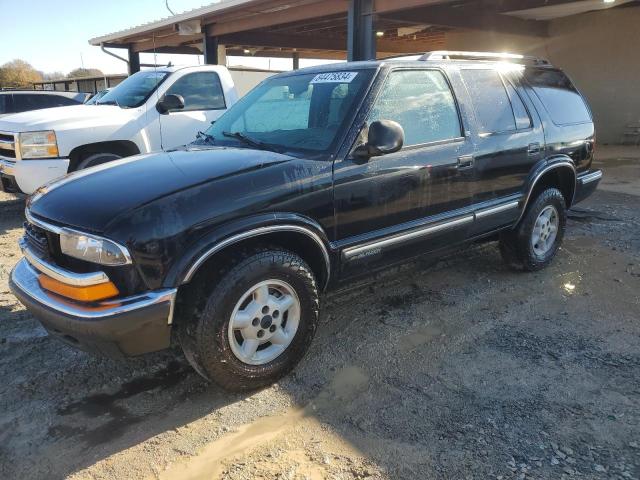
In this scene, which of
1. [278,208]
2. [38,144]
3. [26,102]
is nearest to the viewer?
[278,208]

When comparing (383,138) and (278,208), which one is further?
(383,138)

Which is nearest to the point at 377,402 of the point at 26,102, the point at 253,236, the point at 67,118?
the point at 253,236

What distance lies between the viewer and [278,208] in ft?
9.58

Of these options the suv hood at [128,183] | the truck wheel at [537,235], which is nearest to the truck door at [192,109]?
the suv hood at [128,183]

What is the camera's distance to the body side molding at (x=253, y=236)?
2617mm

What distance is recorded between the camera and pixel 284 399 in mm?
3006

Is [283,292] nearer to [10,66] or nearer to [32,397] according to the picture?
[32,397]

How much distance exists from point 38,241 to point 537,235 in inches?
163

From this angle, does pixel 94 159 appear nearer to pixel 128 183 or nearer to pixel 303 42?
pixel 128 183

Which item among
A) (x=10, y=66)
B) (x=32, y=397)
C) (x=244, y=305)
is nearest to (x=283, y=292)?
(x=244, y=305)

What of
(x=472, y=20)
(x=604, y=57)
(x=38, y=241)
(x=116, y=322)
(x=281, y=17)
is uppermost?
(x=281, y=17)

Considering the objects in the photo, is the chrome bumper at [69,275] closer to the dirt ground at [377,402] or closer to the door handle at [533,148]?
the dirt ground at [377,402]

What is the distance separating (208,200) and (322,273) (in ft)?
3.04

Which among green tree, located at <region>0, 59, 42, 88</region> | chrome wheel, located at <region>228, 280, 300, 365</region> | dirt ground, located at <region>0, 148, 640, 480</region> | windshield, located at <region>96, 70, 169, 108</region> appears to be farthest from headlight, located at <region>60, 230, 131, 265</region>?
green tree, located at <region>0, 59, 42, 88</region>
